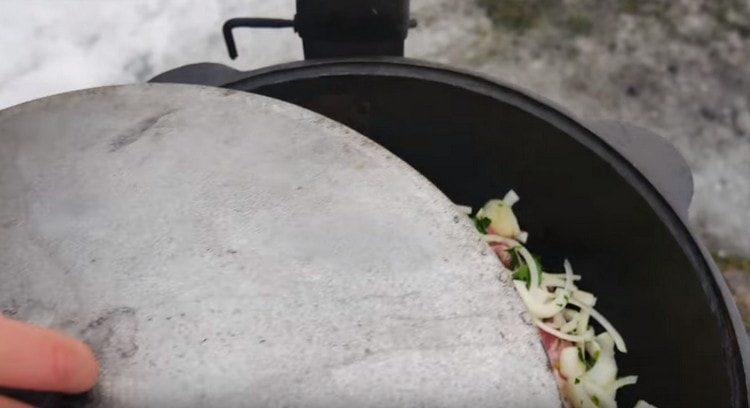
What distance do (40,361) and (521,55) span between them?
2.16 m

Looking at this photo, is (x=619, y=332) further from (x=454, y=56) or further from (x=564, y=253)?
(x=454, y=56)

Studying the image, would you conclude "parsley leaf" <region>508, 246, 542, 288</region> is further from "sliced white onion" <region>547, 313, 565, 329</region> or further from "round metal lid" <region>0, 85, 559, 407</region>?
"round metal lid" <region>0, 85, 559, 407</region>

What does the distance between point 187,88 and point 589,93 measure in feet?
5.85

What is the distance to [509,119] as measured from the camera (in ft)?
4.09

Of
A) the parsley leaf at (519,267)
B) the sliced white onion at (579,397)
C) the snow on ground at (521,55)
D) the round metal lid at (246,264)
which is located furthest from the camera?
the snow on ground at (521,55)

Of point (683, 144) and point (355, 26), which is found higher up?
point (355, 26)

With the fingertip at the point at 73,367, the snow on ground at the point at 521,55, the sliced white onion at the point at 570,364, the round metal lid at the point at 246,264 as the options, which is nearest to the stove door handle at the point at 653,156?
the sliced white onion at the point at 570,364

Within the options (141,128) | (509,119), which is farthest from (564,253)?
(141,128)

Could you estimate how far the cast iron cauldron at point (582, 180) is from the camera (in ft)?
3.59

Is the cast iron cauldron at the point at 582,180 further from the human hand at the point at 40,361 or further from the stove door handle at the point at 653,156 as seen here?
the human hand at the point at 40,361

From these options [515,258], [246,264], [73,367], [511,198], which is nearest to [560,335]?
[515,258]

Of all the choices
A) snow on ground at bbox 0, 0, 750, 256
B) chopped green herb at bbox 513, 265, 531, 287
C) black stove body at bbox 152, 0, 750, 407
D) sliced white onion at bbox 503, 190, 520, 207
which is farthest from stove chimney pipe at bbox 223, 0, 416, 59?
snow on ground at bbox 0, 0, 750, 256

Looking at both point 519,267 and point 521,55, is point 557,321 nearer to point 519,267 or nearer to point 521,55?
point 519,267

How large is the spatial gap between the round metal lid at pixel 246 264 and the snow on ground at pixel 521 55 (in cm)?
160
